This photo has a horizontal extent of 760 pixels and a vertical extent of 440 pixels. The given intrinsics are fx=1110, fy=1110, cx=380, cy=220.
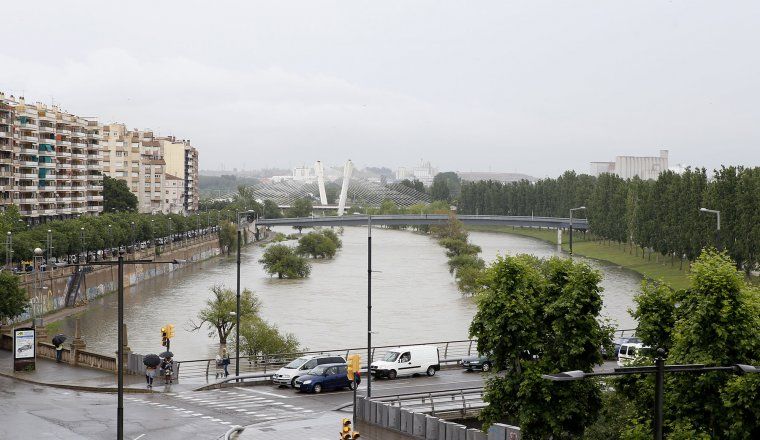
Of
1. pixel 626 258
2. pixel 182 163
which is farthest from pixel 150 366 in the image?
pixel 182 163

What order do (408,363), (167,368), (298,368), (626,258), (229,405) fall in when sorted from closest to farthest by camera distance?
1. (229,405)
2. (167,368)
3. (298,368)
4. (408,363)
5. (626,258)

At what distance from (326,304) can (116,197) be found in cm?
6763

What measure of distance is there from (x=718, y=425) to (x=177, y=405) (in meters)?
16.0

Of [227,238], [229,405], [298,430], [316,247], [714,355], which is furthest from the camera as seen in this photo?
[227,238]

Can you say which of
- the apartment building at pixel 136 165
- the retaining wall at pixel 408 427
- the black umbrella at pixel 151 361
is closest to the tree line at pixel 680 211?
the retaining wall at pixel 408 427

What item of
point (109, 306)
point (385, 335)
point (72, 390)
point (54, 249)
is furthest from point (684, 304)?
point (54, 249)

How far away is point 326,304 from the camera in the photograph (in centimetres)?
7162

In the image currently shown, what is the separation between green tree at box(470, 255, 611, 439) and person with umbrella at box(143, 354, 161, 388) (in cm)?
1280

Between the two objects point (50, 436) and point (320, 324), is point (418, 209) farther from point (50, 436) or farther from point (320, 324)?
point (50, 436)

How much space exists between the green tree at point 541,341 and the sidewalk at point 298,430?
4.33 m

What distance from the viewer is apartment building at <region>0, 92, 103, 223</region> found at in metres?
98.6

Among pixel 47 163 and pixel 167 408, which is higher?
pixel 47 163

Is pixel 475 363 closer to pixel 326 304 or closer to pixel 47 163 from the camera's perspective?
pixel 326 304

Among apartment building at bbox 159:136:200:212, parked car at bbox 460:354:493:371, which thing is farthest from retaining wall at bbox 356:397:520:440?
apartment building at bbox 159:136:200:212
